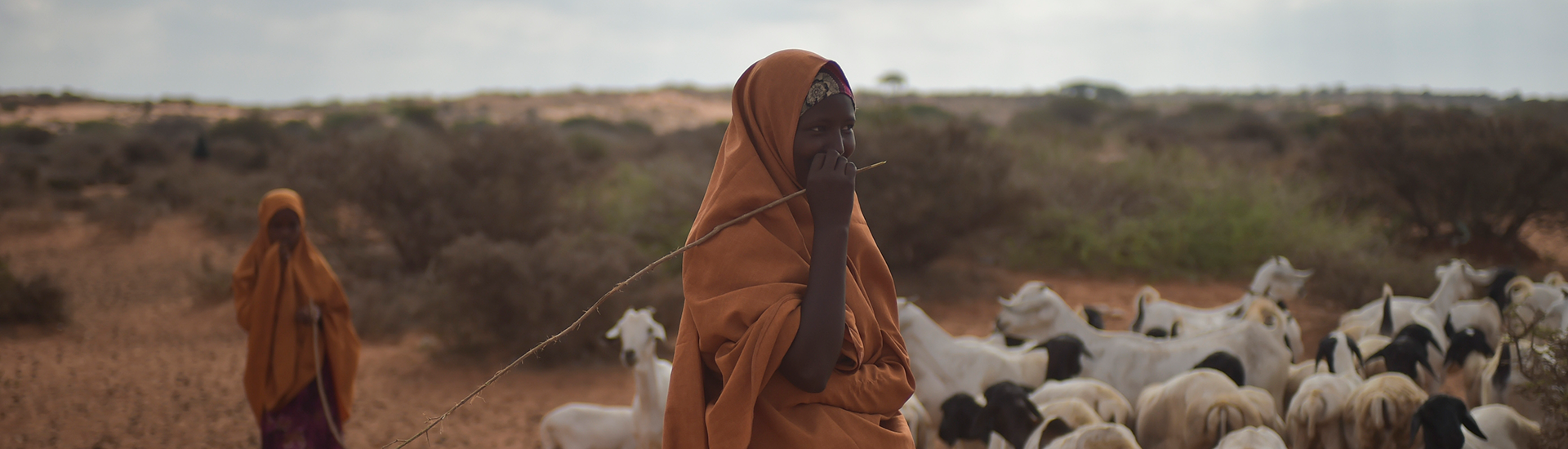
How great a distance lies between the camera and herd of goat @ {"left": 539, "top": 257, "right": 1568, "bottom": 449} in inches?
147

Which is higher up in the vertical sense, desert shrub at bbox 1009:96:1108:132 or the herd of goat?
the herd of goat

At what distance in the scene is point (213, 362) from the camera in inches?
325

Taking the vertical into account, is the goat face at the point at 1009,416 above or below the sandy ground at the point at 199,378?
above

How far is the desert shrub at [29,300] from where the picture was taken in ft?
29.8

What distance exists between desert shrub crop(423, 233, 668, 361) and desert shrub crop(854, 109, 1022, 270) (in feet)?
12.5

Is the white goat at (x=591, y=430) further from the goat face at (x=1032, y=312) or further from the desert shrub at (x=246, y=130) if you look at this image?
the desert shrub at (x=246, y=130)

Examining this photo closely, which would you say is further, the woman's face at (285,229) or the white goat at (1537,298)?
the white goat at (1537,298)

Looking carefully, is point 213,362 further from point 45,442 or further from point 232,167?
point 232,167

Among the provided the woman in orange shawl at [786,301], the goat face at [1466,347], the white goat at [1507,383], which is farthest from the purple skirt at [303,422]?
the goat face at [1466,347]

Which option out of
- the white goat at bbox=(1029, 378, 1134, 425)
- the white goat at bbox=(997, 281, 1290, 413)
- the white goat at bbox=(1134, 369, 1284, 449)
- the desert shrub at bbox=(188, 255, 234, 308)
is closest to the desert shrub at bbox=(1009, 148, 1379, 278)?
the white goat at bbox=(997, 281, 1290, 413)

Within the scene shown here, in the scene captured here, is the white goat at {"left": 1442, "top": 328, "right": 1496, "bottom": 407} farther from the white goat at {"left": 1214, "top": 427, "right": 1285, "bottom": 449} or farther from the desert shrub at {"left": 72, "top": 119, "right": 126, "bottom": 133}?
the desert shrub at {"left": 72, "top": 119, "right": 126, "bottom": 133}

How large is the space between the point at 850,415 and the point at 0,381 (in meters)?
8.80

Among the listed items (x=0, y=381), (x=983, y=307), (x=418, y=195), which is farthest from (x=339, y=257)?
(x=983, y=307)

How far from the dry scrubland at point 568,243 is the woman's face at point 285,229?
7.46 feet
